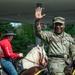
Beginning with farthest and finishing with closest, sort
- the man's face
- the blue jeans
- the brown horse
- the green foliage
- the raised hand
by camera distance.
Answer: the green foliage
the blue jeans
the brown horse
the man's face
the raised hand

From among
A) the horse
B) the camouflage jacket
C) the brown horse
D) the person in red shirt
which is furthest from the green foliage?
the camouflage jacket

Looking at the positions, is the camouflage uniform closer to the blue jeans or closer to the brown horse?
the brown horse

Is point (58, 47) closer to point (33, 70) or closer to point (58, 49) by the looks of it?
point (58, 49)

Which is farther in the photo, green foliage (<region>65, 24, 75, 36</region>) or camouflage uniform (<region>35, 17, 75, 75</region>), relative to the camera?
green foliage (<region>65, 24, 75, 36</region>)

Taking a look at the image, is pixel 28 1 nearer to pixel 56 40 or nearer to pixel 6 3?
pixel 6 3

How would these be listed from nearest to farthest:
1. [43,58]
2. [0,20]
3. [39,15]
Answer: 1. [39,15]
2. [43,58]
3. [0,20]

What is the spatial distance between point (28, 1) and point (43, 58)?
11.6 m

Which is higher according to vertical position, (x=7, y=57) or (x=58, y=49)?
(x=58, y=49)

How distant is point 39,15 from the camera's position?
5.44 metres

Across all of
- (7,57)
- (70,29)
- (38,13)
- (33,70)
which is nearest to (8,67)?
(7,57)

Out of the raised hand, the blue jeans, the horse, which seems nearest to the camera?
the raised hand

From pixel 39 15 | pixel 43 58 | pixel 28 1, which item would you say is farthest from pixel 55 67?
pixel 28 1

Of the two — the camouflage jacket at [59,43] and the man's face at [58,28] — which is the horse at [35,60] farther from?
the man's face at [58,28]

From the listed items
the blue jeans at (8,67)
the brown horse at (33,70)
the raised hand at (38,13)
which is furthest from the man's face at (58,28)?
the blue jeans at (8,67)
